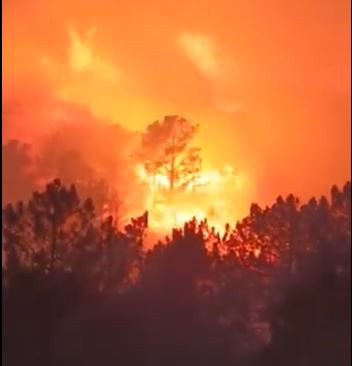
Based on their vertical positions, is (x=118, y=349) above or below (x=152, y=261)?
below

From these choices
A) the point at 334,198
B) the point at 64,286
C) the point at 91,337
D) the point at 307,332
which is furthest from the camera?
the point at 334,198

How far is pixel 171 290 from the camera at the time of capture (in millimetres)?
31141

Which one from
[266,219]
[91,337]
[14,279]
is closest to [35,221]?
[14,279]

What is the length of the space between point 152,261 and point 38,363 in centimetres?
559

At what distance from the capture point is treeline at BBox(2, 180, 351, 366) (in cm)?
2816

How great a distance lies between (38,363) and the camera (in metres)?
29.0

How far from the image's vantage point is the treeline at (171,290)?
92.4ft

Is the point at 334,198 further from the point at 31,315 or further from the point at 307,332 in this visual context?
the point at 31,315

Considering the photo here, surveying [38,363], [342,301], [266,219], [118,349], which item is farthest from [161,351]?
[266,219]

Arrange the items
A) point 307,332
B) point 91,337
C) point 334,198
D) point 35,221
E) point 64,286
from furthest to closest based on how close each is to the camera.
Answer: point 334,198 < point 35,221 < point 64,286 < point 91,337 < point 307,332

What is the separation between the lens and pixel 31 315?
99.2 feet

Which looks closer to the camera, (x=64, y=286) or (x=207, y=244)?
(x=64, y=286)

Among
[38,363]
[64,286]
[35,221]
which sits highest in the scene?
[35,221]

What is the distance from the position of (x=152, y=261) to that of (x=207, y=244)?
3.06 metres
